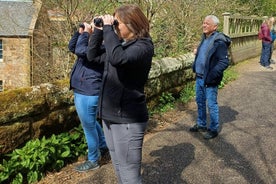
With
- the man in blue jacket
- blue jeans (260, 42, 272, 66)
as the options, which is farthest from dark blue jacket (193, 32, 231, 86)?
blue jeans (260, 42, 272, 66)

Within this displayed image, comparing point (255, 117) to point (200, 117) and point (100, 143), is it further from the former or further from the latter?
point (100, 143)

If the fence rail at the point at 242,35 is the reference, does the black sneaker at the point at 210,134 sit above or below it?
below

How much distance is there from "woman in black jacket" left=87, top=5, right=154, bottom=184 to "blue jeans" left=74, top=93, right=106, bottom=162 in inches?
39.0

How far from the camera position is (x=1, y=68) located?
1112 inches

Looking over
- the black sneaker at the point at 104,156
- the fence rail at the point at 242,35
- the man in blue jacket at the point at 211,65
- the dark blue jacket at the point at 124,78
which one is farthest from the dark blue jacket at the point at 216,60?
the fence rail at the point at 242,35

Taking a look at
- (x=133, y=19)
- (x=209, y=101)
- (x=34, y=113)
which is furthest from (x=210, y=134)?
A: (x=133, y=19)

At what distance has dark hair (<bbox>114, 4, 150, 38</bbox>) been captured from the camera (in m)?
2.72

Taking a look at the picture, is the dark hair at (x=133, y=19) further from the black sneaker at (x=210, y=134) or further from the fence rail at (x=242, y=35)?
the fence rail at (x=242, y=35)

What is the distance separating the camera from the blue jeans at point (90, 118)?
3900 millimetres

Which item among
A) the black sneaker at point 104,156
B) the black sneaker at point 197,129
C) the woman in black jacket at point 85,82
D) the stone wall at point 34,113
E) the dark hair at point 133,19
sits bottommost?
the black sneaker at point 104,156

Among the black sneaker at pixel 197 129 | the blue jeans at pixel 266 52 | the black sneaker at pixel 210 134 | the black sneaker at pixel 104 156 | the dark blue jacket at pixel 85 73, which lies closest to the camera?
the dark blue jacket at pixel 85 73

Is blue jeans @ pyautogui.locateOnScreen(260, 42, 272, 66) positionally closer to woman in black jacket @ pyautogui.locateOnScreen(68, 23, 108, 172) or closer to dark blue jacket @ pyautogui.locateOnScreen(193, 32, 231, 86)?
dark blue jacket @ pyautogui.locateOnScreen(193, 32, 231, 86)

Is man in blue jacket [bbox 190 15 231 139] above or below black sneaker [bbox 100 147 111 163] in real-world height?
above

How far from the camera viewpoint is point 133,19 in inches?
107
